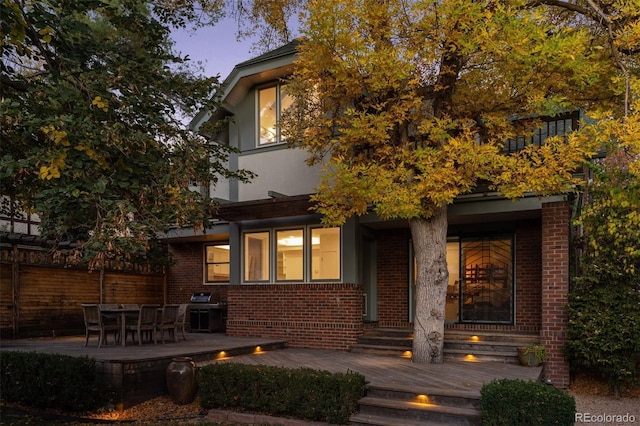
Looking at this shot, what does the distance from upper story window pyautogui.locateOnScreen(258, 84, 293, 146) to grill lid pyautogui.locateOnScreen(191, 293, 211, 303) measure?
514 cm

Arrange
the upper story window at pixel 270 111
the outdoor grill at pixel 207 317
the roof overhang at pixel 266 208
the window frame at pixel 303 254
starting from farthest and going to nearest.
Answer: the outdoor grill at pixel 207 317 < the upper story window at pixel 270 111 < the window frame at pixel 303 254 < the roof overhang at pixel 266 208

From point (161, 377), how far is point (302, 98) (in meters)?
5.82

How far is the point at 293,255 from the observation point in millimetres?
12609

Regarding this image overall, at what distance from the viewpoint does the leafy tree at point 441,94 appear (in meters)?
7.62

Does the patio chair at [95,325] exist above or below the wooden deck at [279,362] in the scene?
above

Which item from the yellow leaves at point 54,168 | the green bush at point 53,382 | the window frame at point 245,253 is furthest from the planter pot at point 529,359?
the yellow leaves at point 54,168


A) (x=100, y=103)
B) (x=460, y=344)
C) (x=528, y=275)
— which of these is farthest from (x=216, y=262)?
(x=100, y=103)

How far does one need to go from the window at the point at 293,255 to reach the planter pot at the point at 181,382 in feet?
15.3

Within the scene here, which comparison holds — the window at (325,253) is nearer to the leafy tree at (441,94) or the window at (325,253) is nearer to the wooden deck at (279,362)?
the wooden deck at (279,362)

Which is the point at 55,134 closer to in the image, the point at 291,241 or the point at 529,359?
the point at 291,241

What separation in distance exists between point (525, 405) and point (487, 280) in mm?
5944

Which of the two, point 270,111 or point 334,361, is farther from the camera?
point 270,111

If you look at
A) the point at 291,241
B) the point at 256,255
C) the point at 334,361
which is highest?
the point at 291,241

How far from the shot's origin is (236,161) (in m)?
13.2
